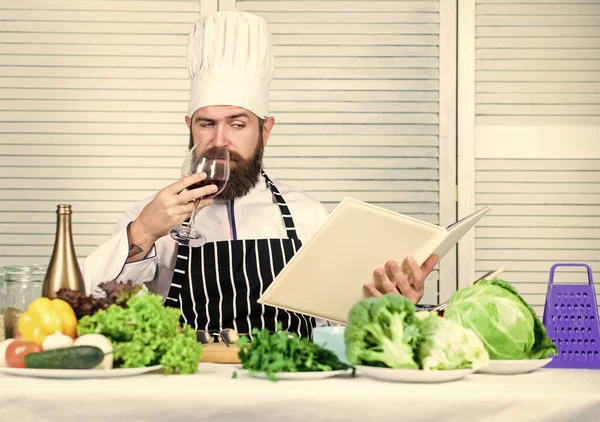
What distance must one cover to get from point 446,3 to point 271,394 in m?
2.71

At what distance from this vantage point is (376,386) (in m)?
1.42

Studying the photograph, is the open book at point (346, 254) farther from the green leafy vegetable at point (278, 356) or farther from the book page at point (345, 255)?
the green leafy vegetable at point (278, 356)

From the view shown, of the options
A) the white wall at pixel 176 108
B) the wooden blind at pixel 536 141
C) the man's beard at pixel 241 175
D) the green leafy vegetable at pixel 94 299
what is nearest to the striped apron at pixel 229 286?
the man's beard at pixel 241 175

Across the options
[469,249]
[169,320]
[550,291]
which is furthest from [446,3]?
[169,320]

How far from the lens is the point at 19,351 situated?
152 centimetres

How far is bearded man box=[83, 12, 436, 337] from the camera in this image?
2.63 metres

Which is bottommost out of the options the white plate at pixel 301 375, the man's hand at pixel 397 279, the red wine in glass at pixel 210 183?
the white plate at pixel 301 375

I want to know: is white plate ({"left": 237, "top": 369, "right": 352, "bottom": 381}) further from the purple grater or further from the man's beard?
the man's beard

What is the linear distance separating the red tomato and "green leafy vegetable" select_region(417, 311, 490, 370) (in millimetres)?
682

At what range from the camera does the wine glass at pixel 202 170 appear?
6.85 feet

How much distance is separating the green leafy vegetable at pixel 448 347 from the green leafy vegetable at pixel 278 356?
18 cm

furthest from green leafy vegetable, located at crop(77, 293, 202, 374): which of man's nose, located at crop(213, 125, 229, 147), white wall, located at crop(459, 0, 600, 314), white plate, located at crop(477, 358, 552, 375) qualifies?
white wall, located at crop(459, 0, 600, 314)

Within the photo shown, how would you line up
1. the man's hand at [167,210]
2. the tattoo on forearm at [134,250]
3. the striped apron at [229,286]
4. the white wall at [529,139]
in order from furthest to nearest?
1. the white wall at [529,139]
2. the striped apron at [229,286]
3. the tattoo on forearm at [134,250]
4. the man's hand at [167,210]

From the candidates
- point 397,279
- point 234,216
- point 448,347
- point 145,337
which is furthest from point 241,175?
point 448,347
